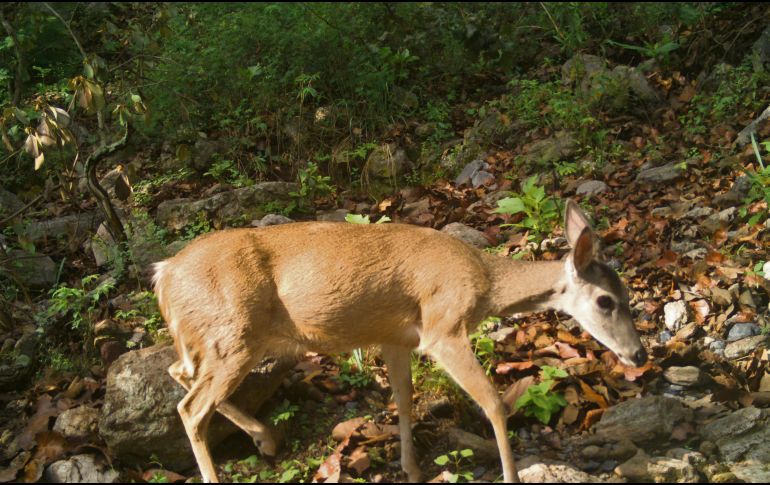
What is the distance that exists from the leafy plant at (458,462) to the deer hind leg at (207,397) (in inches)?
48.0

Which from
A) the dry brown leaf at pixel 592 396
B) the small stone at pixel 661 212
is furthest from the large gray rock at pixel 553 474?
the small stone at pixel 661 212

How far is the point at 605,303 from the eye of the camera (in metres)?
4.73

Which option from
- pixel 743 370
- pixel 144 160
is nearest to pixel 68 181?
pixel 144 160

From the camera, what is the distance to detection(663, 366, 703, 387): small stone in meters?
5.32

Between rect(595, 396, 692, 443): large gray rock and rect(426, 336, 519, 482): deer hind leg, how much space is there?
811 mm

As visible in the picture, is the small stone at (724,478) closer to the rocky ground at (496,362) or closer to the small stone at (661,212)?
the rocky ground at (496,362)

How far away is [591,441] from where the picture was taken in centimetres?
485

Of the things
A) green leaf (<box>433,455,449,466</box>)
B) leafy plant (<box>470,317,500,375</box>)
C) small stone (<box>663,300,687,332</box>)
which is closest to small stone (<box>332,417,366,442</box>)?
green leaf (<box>433,455,449,466</box>)

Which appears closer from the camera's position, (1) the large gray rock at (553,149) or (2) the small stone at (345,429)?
(2) the small stone at (345,429)

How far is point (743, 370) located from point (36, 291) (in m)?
5.67

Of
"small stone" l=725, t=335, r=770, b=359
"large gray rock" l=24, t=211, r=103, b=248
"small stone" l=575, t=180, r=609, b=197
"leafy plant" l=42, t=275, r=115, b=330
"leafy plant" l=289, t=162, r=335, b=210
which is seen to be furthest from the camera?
"leafy plant" l=289, t=162, r=335, b=210

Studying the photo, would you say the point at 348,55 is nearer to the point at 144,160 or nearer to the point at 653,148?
the point at 144,160

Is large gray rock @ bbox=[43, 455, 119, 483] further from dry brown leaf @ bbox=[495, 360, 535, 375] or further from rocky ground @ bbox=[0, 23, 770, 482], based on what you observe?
dry brown leaf @ bbox=[495, 360, 535, 375]

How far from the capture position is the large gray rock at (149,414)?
481 centimetres
